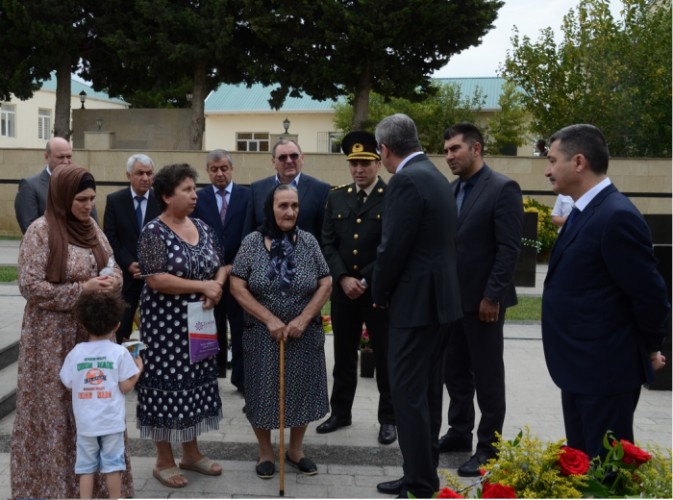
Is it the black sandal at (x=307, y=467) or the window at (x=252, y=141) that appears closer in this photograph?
the black sandal at (x=307, y=467)

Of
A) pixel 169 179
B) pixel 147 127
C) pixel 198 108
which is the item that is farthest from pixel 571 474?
pixel 147 127

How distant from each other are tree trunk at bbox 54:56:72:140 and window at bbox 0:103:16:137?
21.1 m

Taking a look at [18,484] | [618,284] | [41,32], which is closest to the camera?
[618,284]

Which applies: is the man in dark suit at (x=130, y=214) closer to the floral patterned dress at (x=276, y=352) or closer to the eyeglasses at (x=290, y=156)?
the eyeglasses at (x=290, y=156)

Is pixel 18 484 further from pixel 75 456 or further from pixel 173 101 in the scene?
pixel 173 101

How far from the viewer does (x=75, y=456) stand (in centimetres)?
432

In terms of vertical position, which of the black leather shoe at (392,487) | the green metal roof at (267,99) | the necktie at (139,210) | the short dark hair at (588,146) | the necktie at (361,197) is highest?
the green metal roof at (267,99)

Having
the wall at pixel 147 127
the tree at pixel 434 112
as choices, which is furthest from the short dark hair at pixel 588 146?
the tree at pixel 434 112

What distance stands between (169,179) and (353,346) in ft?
6.50

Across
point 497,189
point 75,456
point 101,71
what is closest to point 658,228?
point 497,189

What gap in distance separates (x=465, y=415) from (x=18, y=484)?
2.93 m

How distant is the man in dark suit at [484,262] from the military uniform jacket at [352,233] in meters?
0.65

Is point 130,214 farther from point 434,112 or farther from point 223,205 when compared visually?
point 434,112

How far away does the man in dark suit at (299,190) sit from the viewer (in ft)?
20.4
